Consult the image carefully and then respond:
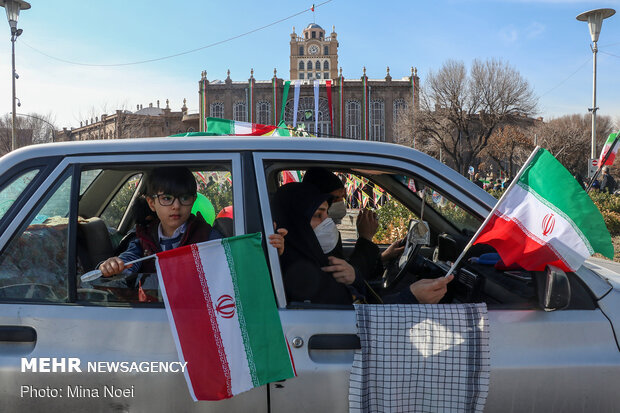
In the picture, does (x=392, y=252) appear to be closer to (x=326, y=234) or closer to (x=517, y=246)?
(x=326, y=234)

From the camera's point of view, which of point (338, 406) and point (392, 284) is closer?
point (338, 406)

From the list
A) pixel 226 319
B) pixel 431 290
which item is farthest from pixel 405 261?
pixel 226 319

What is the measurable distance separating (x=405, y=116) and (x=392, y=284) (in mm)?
45290

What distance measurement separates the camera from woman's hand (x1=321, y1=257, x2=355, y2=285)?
8.00ft

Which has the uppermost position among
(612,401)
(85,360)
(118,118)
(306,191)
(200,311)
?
(118,118)

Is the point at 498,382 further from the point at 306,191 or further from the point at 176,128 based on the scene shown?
the point at 176,128

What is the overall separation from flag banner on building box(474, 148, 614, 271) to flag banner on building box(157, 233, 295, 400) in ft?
3.02

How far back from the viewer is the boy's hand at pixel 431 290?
6.88 ft

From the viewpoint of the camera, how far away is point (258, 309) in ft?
6.25

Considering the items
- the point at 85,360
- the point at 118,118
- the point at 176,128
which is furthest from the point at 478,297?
the point at 176,128

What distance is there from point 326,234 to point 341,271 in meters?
0.38

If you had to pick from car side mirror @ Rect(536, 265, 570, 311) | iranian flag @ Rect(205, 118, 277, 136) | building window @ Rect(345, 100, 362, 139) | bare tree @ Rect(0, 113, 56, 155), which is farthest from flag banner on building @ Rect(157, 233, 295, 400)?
building window @ Rect(345, 100, 362, 139)

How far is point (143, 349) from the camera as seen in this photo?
6.02 feet

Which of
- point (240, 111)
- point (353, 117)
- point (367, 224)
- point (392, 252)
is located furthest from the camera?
point (353, 117)
